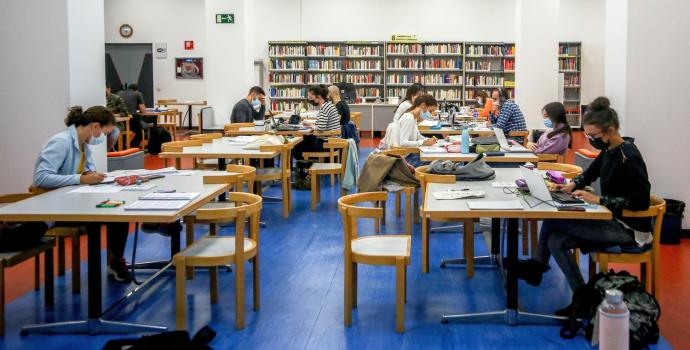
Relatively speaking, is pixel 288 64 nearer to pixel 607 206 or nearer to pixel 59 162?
pixel 59 162

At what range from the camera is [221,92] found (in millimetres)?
13898

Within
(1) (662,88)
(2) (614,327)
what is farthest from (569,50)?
(2) (614,327)

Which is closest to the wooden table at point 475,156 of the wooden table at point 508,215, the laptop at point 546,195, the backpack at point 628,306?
the wooden table at point 508,215

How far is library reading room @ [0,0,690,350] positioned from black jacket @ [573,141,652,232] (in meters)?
0.01

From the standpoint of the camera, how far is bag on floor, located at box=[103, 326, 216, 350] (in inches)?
114

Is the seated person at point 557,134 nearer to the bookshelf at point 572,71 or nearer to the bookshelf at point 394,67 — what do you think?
the bookshelf at point 394,67

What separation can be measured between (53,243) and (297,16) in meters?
14.6

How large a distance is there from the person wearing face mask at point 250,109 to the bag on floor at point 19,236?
22.4 ft

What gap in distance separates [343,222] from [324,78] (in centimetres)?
1422

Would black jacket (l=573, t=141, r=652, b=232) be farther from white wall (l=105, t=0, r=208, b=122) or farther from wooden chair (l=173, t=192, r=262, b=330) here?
white wall (l=105, t=0, r=208, b=122)

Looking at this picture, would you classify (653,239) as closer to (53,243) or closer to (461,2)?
(53,243)

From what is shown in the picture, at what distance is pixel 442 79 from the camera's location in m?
18.2

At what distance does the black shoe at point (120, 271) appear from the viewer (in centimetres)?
520

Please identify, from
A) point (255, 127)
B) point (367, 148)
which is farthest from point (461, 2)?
point (255, 127)
